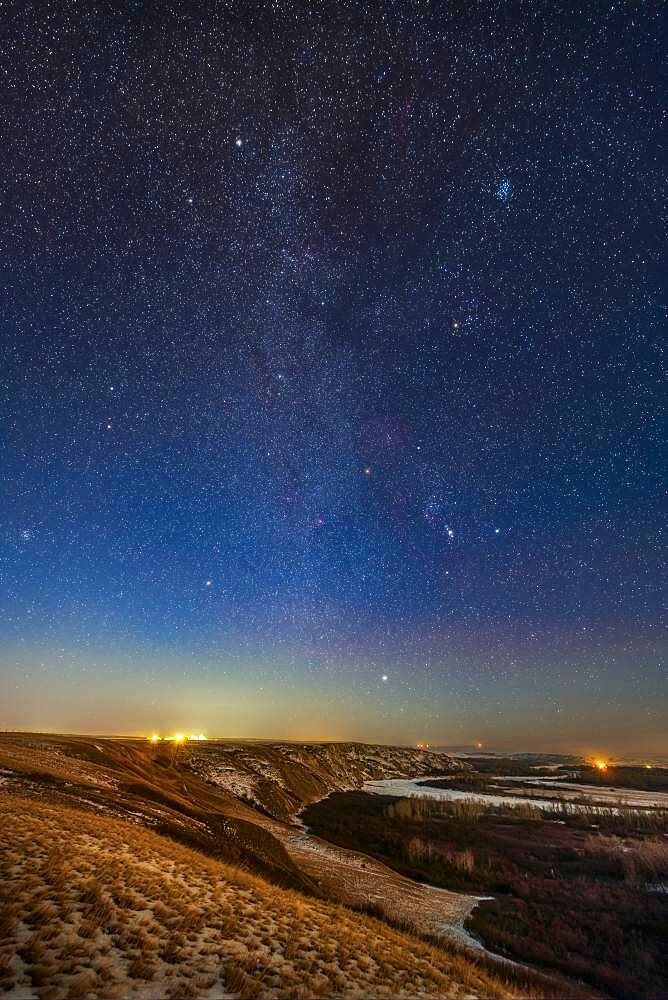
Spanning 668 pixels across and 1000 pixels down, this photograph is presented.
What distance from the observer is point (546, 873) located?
35062mm

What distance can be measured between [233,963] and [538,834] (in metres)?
51.8

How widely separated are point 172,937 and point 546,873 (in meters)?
36.0

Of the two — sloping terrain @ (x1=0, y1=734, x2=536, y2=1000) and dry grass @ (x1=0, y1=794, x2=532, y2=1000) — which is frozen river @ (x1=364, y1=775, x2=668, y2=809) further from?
dry grass @ (x1=0, y1=794, x2=532, y2=1000)

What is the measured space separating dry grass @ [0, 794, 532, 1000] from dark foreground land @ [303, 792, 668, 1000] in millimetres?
11250

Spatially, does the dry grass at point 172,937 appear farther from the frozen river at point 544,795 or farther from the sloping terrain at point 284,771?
the frozen river at point 544,795

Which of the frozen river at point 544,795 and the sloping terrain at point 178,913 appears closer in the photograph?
the sloping terrain at point 178,913

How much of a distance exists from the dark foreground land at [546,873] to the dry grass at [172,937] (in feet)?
36.9

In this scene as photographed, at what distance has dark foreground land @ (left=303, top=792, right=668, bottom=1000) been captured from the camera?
20.4 meters

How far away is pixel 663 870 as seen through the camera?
3506cm

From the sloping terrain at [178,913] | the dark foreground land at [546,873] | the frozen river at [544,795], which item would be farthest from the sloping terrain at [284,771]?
the sloping terrain at [178,913]

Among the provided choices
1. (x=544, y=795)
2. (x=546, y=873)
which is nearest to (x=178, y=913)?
(x=546, y=873)

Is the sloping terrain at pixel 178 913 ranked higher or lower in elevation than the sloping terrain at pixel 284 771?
higher

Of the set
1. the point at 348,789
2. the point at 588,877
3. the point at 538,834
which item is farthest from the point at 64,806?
the point at 348,789

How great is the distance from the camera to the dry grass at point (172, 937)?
8398 mm
